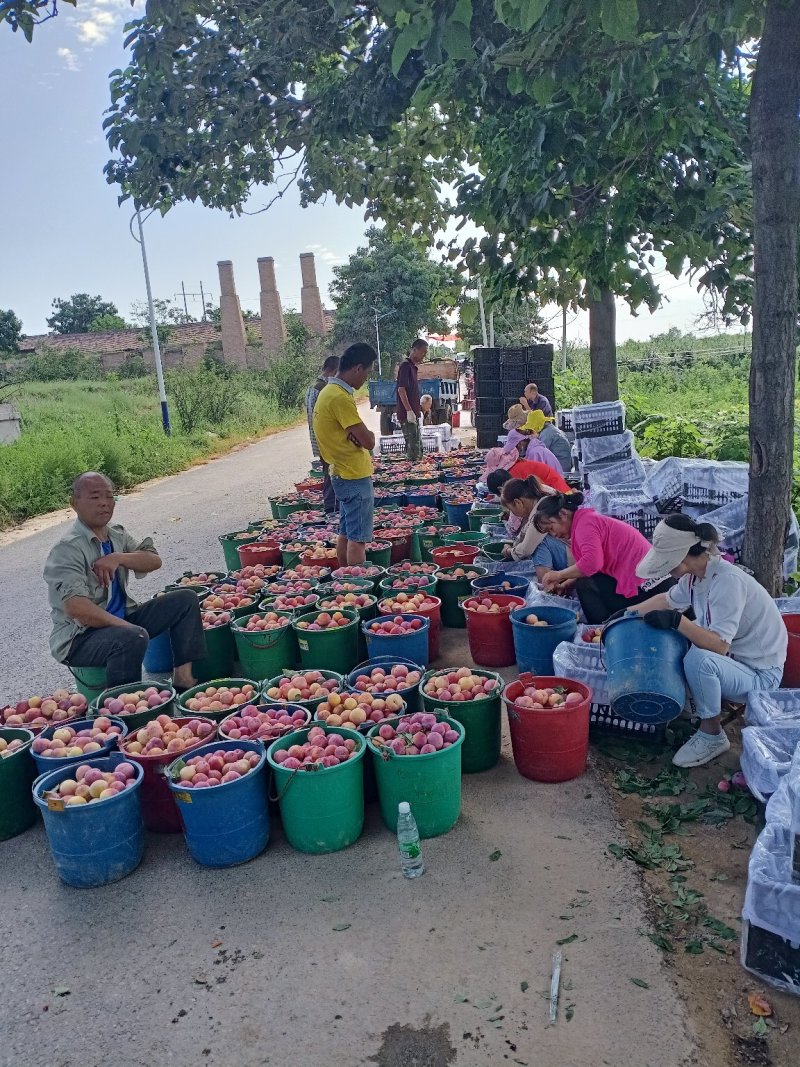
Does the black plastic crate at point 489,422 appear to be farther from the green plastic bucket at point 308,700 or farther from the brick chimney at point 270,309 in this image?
the brick chimney at point 270,309

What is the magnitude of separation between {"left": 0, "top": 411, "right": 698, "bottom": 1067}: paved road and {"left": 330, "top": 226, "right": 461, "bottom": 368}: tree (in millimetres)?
39731

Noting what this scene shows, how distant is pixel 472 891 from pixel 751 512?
2853 millimetres

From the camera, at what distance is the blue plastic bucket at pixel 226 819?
11.2 feet

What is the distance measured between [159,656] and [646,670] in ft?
12.3

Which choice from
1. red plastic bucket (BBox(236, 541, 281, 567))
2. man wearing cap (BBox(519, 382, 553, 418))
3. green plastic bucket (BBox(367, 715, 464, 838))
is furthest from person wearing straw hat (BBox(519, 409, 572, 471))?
green plastic bucket (BBox(367, 715, 464, 838))

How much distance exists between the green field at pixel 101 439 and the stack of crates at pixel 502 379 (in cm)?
769

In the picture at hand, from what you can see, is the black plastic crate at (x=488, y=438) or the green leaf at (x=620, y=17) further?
the black plastic crate at (x=488, y=438)

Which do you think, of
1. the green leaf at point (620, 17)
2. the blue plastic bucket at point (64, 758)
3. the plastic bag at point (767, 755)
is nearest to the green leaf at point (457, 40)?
the green leaf at point (620, 17)

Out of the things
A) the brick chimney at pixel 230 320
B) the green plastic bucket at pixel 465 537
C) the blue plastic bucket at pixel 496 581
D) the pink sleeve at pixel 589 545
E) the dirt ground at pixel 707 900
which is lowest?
the dirt ground at pixel 707 900

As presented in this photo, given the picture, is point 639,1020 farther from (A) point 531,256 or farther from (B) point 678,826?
(A) point 531,256

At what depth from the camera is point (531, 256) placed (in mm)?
5203

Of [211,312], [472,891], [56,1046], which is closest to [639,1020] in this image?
[472,891]

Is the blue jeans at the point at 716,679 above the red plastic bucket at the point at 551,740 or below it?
above

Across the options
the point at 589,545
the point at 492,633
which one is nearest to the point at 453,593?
the point at 492,633
